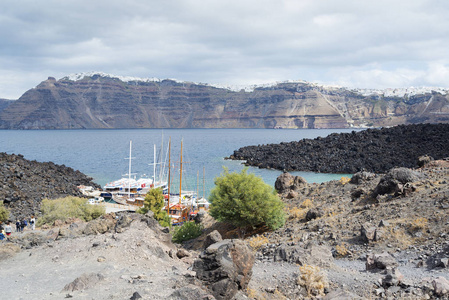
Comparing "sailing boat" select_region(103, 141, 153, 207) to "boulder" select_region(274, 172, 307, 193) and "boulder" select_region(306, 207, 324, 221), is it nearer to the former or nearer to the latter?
"boulder" select_region(274, 172, 307, 193)

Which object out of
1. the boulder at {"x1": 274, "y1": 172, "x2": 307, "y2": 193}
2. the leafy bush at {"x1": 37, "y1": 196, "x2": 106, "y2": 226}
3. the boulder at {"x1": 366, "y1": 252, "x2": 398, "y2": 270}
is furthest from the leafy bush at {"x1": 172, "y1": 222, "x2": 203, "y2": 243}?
the boulder at {"x1": 366, "y1": 252, "x2": 398, "y2": 270}

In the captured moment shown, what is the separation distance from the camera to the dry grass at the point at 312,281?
12.1 m

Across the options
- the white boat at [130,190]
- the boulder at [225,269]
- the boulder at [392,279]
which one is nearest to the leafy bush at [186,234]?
the boulder at [225,269]

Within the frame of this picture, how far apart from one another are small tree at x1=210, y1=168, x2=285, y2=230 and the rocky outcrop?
23549mm

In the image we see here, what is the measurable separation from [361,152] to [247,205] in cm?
6169

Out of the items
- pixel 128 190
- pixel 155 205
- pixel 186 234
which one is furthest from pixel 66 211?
pixel 128 190

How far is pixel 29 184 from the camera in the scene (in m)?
44.7

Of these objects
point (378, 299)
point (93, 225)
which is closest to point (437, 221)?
point (378, 299)

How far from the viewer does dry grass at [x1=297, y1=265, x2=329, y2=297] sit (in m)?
12.1

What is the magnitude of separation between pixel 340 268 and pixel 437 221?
228 inches

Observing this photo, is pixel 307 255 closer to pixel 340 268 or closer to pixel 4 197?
pixel 340 268

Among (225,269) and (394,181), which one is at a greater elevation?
(394,181)

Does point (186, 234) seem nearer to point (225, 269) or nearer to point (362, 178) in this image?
point (362, 178)

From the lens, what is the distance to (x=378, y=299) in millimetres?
11484
